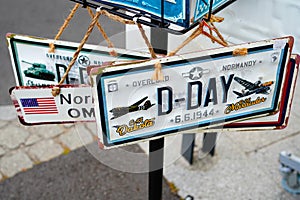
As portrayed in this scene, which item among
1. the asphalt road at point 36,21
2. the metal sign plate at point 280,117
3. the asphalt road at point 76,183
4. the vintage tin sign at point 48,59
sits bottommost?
the asphalt road at point 76,183

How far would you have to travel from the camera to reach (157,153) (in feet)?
3.43

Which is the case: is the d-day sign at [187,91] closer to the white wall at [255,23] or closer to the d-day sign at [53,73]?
the d-day sign at [53,73]

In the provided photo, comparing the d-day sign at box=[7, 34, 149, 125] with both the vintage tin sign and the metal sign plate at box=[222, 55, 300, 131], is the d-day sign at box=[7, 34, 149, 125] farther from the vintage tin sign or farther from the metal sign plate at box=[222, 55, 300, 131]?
the metal sign plate at box=[222, 55, 300, 131]

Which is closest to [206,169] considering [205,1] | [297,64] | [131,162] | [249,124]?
[131,162]

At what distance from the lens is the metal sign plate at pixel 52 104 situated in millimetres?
910

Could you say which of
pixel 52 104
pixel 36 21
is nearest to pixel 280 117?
pixel 52 104

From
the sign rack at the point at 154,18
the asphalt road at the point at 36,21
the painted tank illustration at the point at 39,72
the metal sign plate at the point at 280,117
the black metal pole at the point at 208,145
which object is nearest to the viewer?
the sign rack at the point at 154,18

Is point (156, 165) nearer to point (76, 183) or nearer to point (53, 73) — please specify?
point (53, 73)

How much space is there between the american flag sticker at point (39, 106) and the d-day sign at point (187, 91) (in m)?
0.18

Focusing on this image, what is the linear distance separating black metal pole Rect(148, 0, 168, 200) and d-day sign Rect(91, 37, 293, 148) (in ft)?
0.50

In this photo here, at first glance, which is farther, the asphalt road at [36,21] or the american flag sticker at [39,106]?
the asphalt road at [36,21]

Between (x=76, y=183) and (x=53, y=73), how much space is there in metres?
0.89

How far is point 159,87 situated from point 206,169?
109cm

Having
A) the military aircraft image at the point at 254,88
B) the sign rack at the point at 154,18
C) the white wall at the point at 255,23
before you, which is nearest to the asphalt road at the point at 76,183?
the white wall at the point at 255,23
